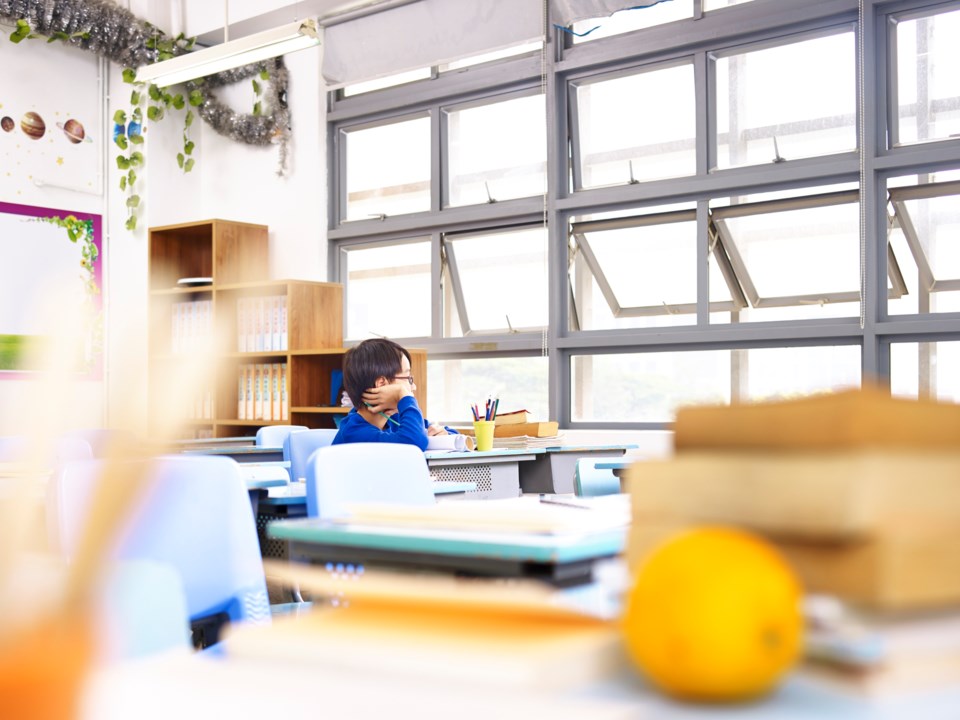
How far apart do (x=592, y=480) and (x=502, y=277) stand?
9.58ft

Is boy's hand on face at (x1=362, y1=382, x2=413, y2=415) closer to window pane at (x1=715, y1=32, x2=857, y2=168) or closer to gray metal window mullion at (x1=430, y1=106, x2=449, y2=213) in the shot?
window pane at (x1=715, y1=32, x2=857, y2=168)

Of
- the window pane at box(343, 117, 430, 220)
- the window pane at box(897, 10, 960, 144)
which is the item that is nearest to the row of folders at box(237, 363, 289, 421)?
the window pane at box(343, 117, 430, 220)

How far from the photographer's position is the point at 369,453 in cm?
210

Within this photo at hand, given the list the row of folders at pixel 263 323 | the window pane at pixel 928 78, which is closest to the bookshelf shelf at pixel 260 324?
the row of folders at pixel 263 323

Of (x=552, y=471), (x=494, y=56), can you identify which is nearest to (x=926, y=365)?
(x=552, y=471)

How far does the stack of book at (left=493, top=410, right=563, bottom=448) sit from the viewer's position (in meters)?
4.70

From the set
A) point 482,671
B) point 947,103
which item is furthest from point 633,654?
point 947,103

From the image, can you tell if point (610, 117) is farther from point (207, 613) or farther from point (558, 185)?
point (207, 613)

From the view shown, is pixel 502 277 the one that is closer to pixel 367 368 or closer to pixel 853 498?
pixel 367 368

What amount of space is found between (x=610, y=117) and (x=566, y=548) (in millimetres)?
5319

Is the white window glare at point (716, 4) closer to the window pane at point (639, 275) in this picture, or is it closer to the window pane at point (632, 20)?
the window pane at point (632, 20)

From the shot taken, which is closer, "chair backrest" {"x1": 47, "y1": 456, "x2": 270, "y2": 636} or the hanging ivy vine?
"chair backrest" {"x1": 47, "y1": 456, "x2": 270, "y2": 636}

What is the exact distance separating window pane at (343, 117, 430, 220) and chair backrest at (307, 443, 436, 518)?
4388 mm

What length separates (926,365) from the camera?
476cm
